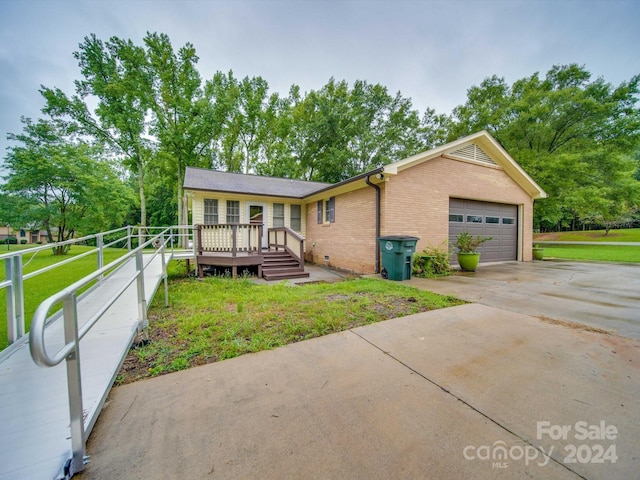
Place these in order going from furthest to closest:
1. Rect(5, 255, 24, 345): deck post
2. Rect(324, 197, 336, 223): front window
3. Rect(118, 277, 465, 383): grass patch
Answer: Rect(324, 197, 336, 223): front window → Rect(118, 277, 465, 383): grass patch → Rect(5, 255, 24, 345): deck post

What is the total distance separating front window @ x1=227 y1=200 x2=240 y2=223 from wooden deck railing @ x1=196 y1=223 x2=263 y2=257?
3.16 meters

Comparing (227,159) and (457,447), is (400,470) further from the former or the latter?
(227,159)

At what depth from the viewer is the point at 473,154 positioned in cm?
980

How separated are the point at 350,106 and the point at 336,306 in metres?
24.3

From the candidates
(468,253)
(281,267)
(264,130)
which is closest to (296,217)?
(281,267)

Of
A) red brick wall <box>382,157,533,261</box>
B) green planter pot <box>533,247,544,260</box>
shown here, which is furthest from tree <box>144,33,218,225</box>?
green planter pot <box>533,247,544,260</box>

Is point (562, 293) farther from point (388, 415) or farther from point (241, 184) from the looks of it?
point (241, 184)

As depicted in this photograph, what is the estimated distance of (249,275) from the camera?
8.44 meters

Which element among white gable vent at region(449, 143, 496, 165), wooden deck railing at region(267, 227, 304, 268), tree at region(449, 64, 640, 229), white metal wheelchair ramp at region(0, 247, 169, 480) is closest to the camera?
white metal wheelchair ramp at region(0, 247, 169, 480)

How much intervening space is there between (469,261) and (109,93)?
24.4 metres

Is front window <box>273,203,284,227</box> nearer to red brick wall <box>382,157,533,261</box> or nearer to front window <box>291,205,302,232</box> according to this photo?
front window <box>291,205,302,232</box>

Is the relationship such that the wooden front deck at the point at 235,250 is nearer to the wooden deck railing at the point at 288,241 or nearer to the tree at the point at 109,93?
the wooden deck railing at the point at 288,241

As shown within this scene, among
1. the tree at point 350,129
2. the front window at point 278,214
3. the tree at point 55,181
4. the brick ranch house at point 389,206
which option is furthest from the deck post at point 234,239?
the tree at point 350,129

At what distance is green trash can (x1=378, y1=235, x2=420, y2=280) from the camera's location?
685 cm
